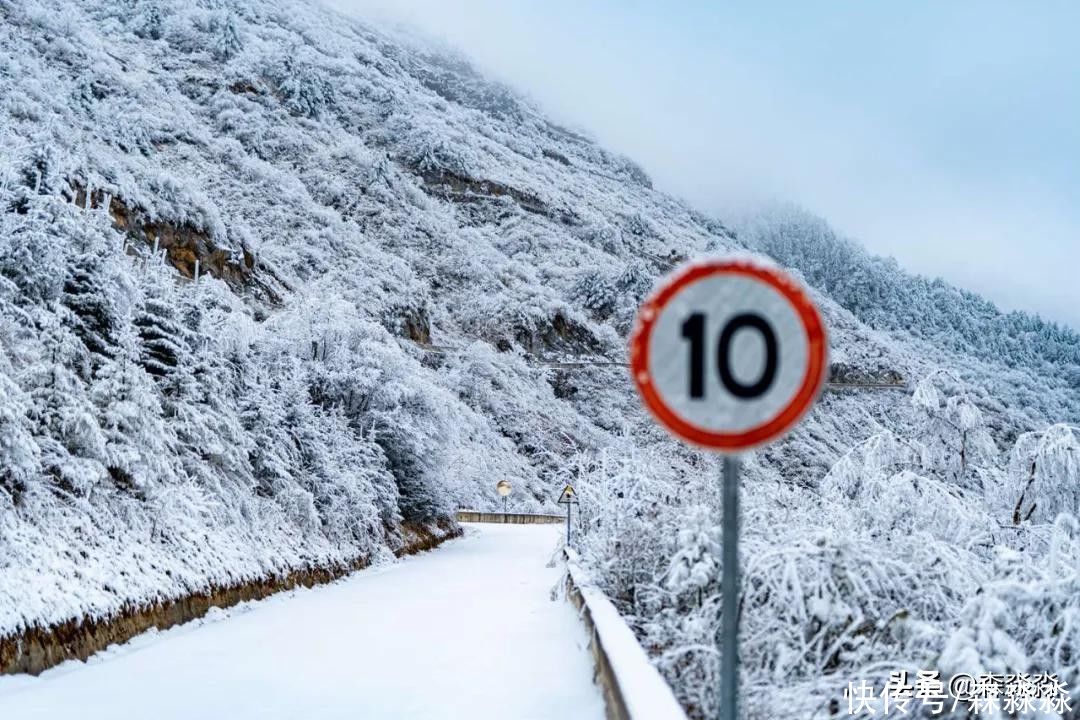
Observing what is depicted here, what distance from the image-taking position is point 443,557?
2191 centimetres

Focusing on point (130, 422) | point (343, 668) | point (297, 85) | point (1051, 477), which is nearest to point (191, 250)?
point (130, 422)

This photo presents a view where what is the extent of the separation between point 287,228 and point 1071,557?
53.6 m

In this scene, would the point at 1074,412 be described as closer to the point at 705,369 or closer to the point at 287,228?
the point at 287,228

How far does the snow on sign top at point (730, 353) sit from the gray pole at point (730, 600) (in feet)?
0.54

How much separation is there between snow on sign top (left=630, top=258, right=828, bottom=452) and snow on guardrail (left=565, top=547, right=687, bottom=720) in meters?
2.28

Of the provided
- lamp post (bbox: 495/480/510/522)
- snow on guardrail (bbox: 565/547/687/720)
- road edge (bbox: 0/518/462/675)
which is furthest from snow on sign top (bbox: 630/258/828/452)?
lamp post (bbox: 495/480/510/522)

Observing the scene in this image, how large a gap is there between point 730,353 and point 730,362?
0.03 meters

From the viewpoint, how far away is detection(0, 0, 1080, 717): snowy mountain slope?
772 cm

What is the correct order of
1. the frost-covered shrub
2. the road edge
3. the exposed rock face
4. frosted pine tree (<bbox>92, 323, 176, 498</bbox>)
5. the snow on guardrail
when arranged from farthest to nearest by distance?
1. the frost-covered shrub
2. the exposed rock face
3. frosted pine tree (<bbox>92, 323, 176, 498</bbox>)
4. the road edge
5. the snow on guardrail

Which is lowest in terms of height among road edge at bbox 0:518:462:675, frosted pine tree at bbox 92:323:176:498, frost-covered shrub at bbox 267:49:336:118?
road edge at bbox 0:518:462:675

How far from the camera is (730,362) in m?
2.61

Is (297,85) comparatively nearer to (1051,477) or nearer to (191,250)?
(191,250)

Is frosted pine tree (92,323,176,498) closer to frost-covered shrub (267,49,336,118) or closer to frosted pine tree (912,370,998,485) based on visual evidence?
frosted pine tree (912,370,998,485)

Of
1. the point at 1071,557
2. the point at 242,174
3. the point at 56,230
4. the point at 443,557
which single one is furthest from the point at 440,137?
the point at 1071,557
